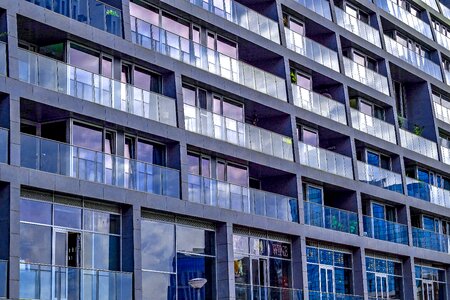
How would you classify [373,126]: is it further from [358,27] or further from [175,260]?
[175,260]

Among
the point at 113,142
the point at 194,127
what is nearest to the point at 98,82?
the point at 113,142

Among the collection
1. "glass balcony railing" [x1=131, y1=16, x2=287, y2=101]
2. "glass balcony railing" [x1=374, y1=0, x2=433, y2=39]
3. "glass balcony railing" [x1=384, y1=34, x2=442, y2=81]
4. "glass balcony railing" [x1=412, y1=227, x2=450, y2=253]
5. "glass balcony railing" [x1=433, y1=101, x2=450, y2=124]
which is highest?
"glass balcony railing" [x1=374, y1=0, x2=433, y2=39]

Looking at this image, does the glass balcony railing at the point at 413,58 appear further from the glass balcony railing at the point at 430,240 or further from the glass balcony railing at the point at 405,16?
the glass balcony railing at the point at 430,240

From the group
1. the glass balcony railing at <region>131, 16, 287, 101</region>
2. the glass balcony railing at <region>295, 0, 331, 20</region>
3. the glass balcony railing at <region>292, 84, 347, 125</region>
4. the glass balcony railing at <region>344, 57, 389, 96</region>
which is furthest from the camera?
the glass balcony railing at <region>344, 57, 389, 96</region>

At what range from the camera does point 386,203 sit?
56.2 metres

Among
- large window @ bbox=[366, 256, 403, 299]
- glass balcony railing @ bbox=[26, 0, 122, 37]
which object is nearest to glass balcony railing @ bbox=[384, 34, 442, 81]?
large window @ bbox=[366, 256, 403, 299]

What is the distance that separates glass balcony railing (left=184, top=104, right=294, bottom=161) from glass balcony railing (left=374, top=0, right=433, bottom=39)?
16.9 metres

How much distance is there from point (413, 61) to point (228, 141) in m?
22.4

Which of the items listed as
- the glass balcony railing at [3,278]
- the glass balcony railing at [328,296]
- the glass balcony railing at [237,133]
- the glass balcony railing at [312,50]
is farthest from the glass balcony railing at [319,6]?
the glass balcony railing at [3,278]

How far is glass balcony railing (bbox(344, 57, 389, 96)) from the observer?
2158 inches

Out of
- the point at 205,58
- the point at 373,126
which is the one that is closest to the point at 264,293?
the point at 205,58

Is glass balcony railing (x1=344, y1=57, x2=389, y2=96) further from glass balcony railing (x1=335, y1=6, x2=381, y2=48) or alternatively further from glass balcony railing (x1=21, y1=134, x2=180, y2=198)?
glass balcony railing (x1=21, y1=134, x2=180, y2=198)

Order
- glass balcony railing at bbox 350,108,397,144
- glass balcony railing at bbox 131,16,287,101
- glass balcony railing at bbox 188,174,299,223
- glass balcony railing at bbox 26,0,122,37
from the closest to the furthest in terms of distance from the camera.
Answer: glass balcony railing at bbox 26,0,122,37 → glass balcony railing at bbox 131,16,287,101 → glass balcony railing at bbox 188,174,299,223 → glass balcony railing at bbox 350,108,397,144

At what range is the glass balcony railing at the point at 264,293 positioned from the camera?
138ft
